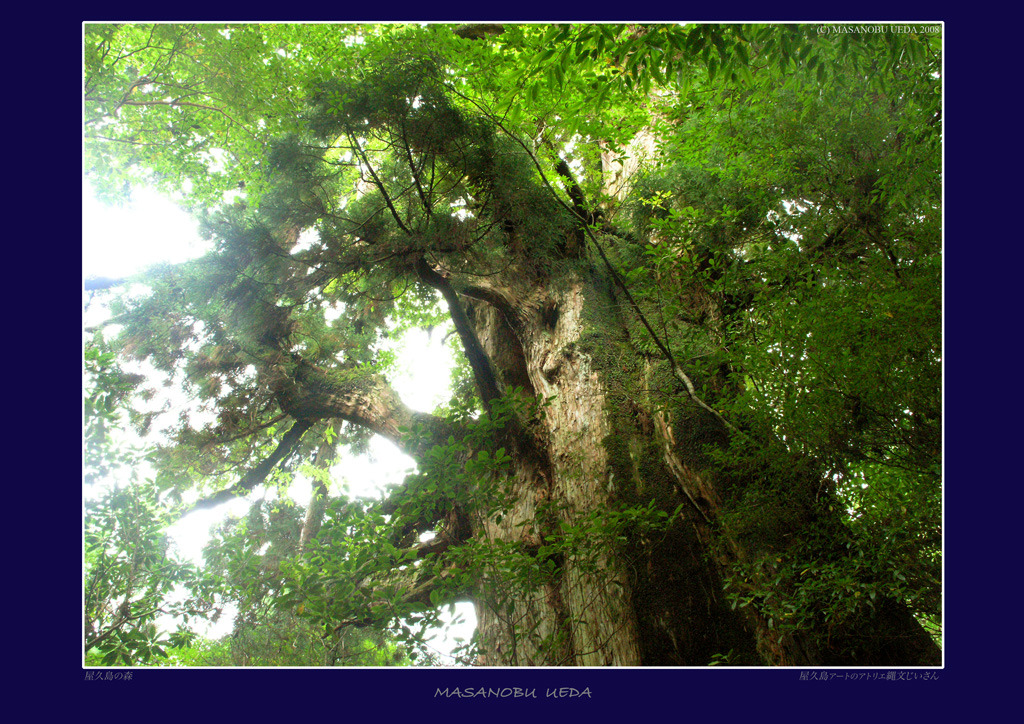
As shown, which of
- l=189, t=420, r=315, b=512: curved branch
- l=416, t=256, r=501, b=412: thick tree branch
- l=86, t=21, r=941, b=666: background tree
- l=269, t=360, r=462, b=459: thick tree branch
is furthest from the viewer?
l=189, t=420, r=315, b=512: curved branch

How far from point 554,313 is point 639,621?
2627 millimetres

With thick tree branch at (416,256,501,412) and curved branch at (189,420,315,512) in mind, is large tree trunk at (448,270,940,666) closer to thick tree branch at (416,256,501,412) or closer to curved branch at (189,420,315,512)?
thick tree branch at (416,256,501,412)

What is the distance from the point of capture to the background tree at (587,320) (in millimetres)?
2219

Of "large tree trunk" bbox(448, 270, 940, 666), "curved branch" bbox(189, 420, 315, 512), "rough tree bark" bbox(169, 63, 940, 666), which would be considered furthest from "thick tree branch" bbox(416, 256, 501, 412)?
"curved branch" bbox(189, 420, 315, 512)

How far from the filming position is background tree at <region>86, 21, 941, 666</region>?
2219 mm

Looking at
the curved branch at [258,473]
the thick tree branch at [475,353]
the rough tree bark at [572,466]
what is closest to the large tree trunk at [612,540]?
the rough tree bark at [572,466]

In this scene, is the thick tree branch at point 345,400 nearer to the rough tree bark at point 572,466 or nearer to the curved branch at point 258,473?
the rough tree bark at point 572,466

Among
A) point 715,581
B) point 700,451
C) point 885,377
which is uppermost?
point 885,377

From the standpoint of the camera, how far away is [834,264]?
294 centimetres

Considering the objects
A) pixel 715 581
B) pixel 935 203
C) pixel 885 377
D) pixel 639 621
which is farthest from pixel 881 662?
pixel 935 203

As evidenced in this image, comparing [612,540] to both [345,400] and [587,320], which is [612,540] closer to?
[587,320]

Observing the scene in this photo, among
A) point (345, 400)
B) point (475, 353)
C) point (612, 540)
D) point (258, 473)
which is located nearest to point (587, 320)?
point (475, 353)

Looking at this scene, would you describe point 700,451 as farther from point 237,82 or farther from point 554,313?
point 237,82
